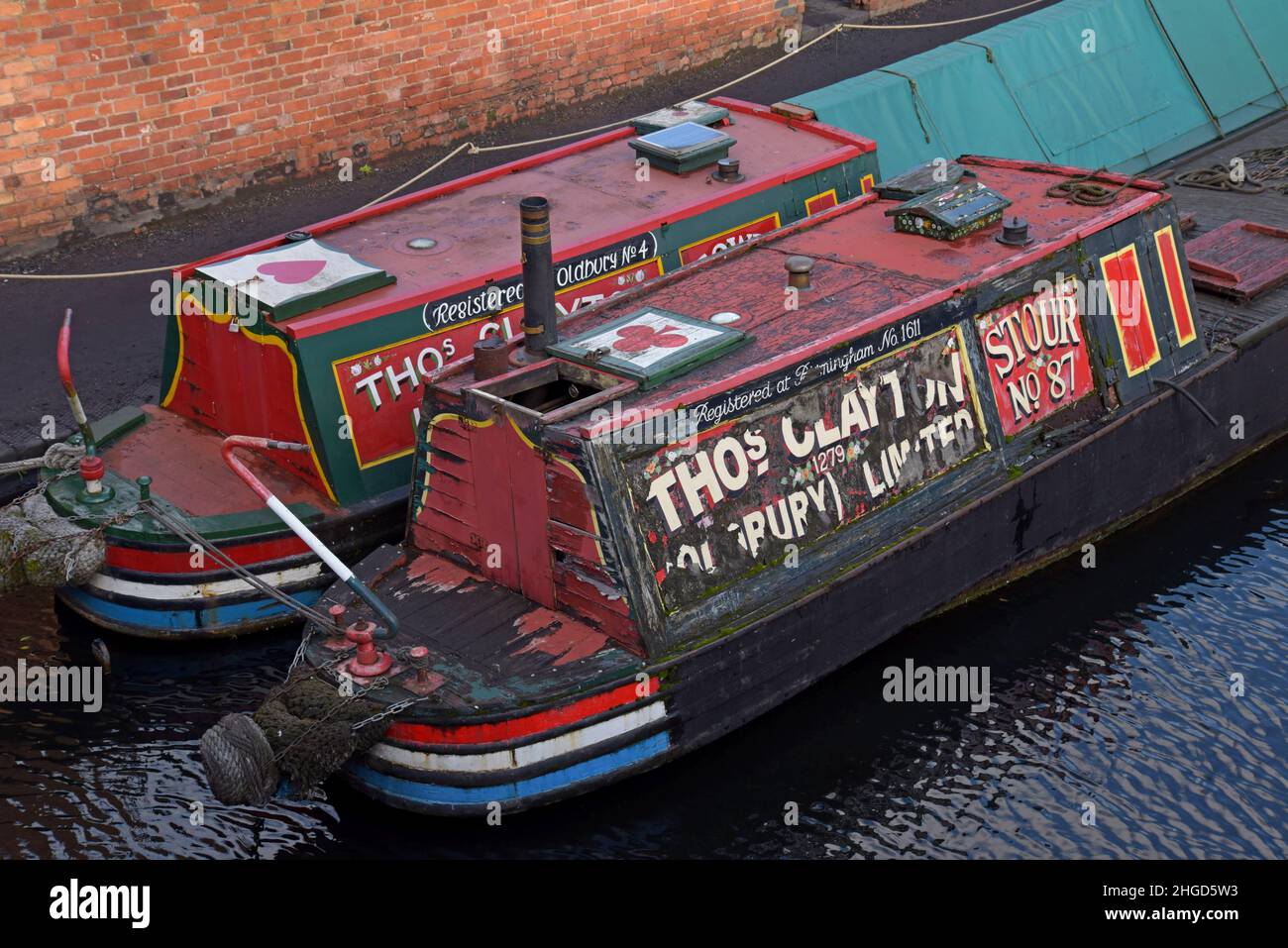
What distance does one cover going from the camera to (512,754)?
1195 cm

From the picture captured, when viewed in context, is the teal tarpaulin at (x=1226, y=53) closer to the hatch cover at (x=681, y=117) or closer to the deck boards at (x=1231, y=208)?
the deck boards at (x=1231, y=208)


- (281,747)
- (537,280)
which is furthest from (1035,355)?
(281,747)

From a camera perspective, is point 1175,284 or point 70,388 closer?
point 70,388

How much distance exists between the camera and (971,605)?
14766 millimetres

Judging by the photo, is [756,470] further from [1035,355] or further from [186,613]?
[186,613]

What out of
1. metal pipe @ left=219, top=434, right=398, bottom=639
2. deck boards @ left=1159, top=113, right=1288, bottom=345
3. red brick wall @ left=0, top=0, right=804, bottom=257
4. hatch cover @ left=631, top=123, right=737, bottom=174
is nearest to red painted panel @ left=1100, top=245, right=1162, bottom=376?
deck boards @ left=1159, top=113, right=1288, bottom=345

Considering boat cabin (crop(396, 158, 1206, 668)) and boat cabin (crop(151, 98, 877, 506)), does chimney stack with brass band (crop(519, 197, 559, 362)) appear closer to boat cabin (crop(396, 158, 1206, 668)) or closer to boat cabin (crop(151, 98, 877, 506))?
boat cabin (crop(396, 158, 1206, 668))

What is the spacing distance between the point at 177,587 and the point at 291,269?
290 centimetres

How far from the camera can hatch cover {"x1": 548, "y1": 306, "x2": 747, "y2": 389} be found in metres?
12.9

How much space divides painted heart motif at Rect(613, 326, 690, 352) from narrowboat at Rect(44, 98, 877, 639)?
1.55 meters

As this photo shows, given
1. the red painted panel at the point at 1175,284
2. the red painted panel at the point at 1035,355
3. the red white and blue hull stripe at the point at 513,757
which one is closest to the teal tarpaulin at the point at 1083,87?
the red painted panel at the point at 1175,284

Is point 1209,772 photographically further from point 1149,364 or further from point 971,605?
point 1149,364

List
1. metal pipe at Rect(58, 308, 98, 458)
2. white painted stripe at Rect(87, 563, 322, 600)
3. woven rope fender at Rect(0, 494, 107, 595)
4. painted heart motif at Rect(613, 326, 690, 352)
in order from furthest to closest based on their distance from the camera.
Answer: white painted stripe at Rect(87, 563, 322, 600)
metal pipe at Rect(58, 308, 98, 458)
woven rope fender at Rect(0, 494, 107, 595)
painted heart motif at Rect(613, 326, 690, 352)

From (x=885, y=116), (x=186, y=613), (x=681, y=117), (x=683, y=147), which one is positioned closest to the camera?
(x=186, y=613)
